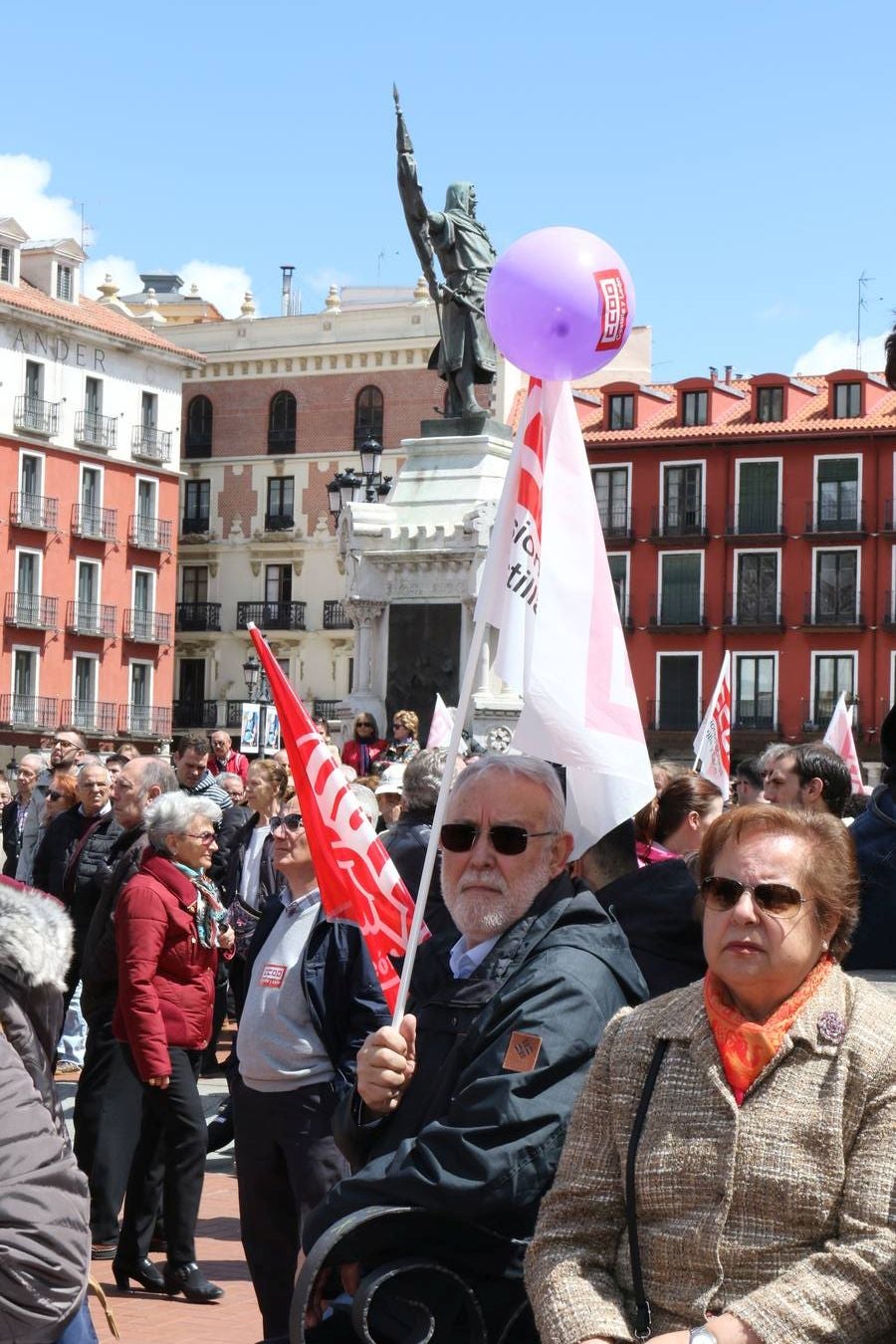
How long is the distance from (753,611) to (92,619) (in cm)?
1867

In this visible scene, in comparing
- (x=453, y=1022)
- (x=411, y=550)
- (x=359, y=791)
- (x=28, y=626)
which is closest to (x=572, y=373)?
(x=453, y=1022)

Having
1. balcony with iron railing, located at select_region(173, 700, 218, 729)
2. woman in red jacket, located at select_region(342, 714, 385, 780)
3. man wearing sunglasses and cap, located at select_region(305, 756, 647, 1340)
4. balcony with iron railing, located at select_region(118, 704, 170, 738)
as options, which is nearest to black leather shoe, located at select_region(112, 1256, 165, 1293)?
man wearing sunglasses and cap, located at select_region(305, 756, 647, 1340)

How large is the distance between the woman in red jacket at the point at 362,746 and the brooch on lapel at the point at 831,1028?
47.2ft

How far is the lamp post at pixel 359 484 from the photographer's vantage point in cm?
2153

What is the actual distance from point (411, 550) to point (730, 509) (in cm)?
3995

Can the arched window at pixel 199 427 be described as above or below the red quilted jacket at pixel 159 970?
above

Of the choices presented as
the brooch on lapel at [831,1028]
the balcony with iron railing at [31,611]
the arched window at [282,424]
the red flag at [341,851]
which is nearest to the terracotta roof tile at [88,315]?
the arched window at [282,424]

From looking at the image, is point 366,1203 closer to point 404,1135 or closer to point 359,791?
point 404,1135

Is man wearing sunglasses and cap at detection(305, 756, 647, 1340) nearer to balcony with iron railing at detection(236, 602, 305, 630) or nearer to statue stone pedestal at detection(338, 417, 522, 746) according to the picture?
statue stone pedestal at detection(338, 417, 522, 746)

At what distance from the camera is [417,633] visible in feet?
67.4

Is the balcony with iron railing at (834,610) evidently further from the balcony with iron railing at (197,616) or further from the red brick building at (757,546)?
the balcony with iron railing at (197,616)

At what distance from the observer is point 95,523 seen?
6088 centimetres

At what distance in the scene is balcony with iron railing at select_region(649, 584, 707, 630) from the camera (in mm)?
59281

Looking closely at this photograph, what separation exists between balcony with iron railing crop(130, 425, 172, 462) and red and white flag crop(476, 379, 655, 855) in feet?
189
